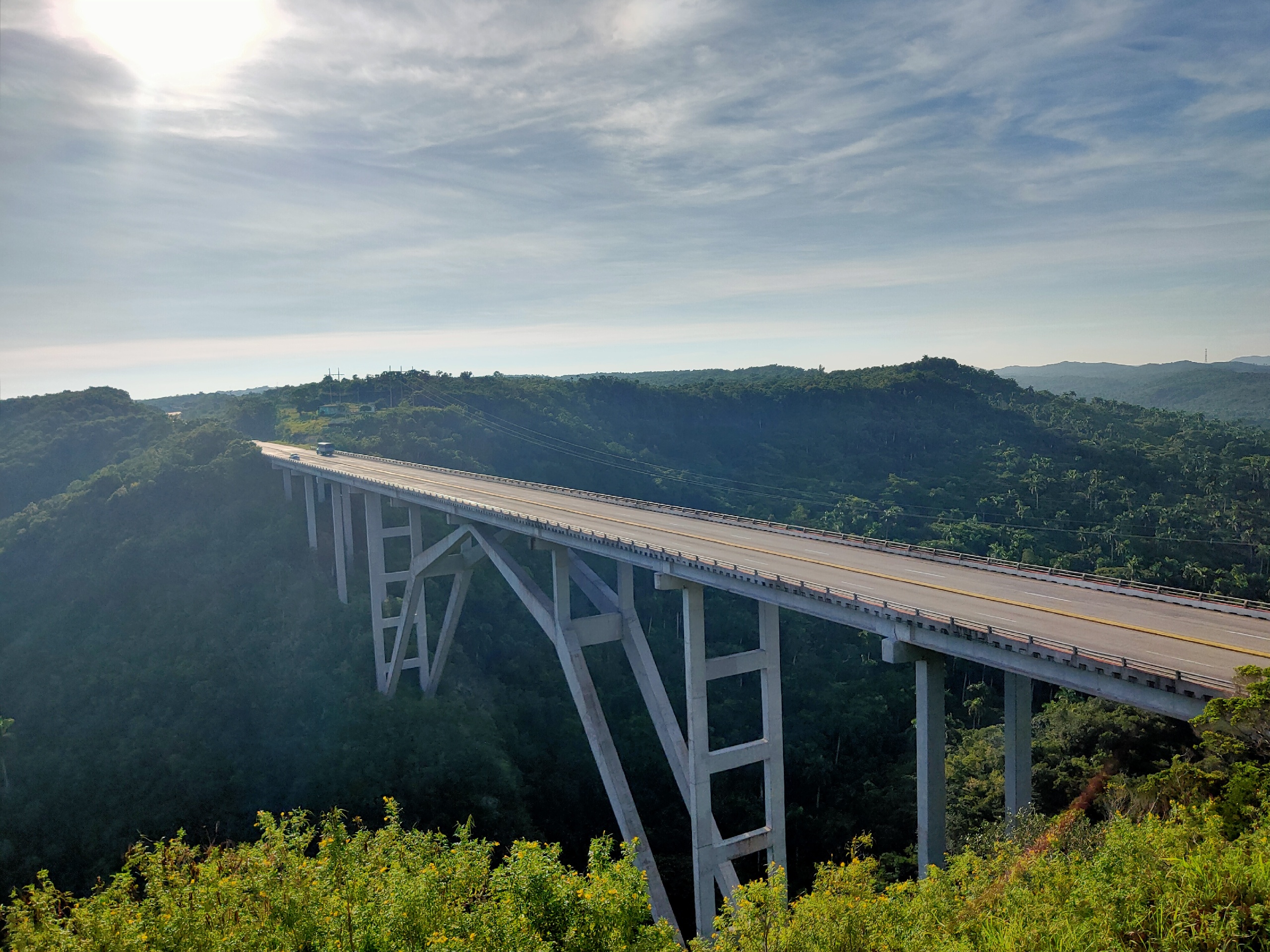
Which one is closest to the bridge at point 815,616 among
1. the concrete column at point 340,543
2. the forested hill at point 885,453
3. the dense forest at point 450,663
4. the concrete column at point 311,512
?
the dense forest at point 450,663

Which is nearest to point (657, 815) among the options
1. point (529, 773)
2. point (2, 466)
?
point (529, 773)

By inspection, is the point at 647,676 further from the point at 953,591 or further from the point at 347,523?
the point at 347,523

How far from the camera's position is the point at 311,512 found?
5766 centimetres

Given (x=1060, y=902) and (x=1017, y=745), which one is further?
(x=1017, y=745)

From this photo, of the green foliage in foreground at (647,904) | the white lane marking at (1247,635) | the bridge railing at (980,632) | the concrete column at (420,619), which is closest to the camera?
the green foliage in foreground at (647,904)

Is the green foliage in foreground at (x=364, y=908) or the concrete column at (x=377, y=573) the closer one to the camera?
the green foliage in foreground at (x=364, y=908)

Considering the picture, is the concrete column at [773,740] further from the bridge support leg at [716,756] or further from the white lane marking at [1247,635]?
the white lane marking at [1247,635]

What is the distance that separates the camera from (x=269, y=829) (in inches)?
592

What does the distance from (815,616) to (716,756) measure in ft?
19.3

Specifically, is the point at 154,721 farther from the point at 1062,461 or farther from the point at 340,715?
the point at 1062,461

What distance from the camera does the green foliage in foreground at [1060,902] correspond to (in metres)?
9.33

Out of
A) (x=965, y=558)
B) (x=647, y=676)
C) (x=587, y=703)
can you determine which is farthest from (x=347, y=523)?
(x=965, y=558)

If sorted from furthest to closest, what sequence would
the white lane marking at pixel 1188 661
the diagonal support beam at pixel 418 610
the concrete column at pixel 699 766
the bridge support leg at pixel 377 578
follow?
1. the bridge support leg at pixel 377 578
2. the diagonal support beam at pixel 418 610
3. the concrete column at pixel 699 766
4. the white lane marking at pixel 1188 661

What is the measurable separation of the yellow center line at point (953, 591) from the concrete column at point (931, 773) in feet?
12.2
